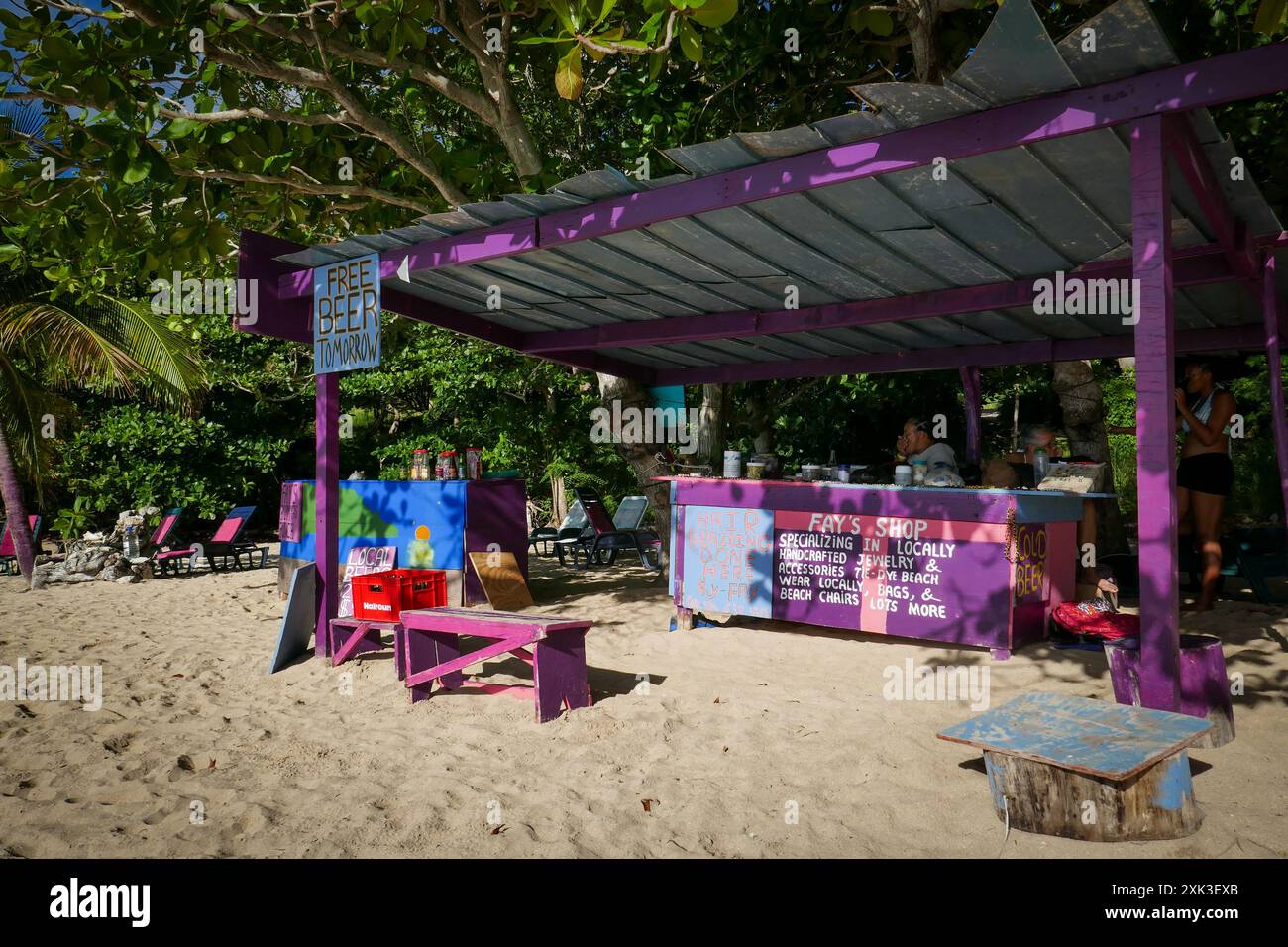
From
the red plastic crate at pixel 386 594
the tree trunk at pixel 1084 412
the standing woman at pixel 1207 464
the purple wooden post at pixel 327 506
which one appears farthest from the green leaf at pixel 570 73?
the tree trunk at pixel 1084 412

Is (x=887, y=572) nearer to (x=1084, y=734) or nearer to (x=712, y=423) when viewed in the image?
(x=1084, y=734)

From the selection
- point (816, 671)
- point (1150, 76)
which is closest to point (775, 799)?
point (816, 671)

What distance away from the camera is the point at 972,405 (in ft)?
28.9

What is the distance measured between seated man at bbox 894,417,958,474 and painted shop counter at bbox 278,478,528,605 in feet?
12.3

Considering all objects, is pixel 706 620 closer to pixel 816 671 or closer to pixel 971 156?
pixel 816 671

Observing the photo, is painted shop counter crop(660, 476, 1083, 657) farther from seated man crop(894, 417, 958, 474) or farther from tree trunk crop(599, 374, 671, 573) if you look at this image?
tree trunk crop(599, 374, 671, 573)

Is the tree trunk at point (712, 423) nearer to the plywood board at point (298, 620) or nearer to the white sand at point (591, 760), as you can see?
the white sand at point (591, 760)

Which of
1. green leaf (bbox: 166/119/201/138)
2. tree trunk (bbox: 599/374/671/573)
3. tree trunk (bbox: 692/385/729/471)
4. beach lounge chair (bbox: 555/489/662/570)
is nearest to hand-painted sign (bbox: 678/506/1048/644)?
tree trunk (bbox: 599/374/671/573)

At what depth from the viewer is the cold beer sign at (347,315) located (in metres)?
5.94

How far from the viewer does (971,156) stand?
153 inches

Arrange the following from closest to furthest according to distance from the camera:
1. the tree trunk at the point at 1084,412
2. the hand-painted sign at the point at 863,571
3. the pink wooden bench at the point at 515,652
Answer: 1. the pink wooden bench at the point at 515,652
2. the hand-painted sign at the point at 863,571
3. the tree trunk at the point at 1084,412

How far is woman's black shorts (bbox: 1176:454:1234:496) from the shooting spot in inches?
254

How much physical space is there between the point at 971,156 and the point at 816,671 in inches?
127

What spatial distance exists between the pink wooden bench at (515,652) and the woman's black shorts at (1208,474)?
4754 mm
